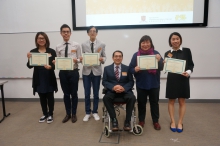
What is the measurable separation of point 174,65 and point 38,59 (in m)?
2.08

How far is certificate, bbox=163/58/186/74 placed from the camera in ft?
7.77

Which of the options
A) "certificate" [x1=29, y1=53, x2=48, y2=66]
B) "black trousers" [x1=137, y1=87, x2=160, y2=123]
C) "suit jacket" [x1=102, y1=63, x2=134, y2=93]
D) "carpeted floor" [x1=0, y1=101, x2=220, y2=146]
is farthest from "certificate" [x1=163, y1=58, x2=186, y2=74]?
"certificate" [x1=29, y1=53, x2=48, y2=66]

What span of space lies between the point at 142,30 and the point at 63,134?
2605mm

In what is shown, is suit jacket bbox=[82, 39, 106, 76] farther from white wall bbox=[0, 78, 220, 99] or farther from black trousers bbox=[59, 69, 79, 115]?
white wall bbox=[0, 78, 220, 99]

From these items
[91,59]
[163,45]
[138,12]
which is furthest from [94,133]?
[138,12]

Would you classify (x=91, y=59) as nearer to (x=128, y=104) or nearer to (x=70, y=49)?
(x=70, y=49)

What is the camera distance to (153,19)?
3686 millimetres

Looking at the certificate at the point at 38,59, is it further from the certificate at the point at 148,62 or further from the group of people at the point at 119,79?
the certificate at the point at 148,62

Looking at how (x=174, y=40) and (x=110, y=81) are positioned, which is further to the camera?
(x=110, y=81)

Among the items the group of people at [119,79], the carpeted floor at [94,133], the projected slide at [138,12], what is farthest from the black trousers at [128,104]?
the projected slide at [138,12]

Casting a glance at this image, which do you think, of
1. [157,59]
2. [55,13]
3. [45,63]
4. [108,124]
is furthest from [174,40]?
[55,13]

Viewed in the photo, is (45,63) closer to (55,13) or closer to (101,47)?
(101,47)

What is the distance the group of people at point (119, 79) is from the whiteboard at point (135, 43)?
3.24ft

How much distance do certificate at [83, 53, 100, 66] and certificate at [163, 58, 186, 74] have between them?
106cm
